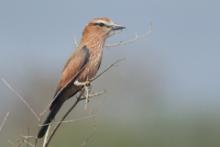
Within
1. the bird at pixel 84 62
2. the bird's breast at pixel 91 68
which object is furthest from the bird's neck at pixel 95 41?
the bird's breast at pixel 91 68

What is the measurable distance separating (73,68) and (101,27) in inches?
16.2

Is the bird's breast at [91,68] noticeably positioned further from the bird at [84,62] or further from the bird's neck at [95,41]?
the bird's neck at [95,41]

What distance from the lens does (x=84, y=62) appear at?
786cm

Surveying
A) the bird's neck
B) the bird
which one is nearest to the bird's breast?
the bird

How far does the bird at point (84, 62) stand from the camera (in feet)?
25.4

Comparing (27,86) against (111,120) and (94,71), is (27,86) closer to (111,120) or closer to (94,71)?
(111,120)

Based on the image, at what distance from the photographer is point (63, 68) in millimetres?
8062

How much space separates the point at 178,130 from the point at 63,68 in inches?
364

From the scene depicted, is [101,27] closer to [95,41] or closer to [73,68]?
[95,41]

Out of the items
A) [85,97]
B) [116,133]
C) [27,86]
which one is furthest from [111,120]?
[85,97]

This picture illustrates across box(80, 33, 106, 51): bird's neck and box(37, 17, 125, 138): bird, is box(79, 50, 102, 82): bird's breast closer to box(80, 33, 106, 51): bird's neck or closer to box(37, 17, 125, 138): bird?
box(37, 17, 125, 138): bird

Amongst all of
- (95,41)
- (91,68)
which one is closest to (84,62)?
(91,68)

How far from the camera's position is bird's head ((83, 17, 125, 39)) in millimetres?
7922

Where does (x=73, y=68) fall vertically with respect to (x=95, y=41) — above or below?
below
